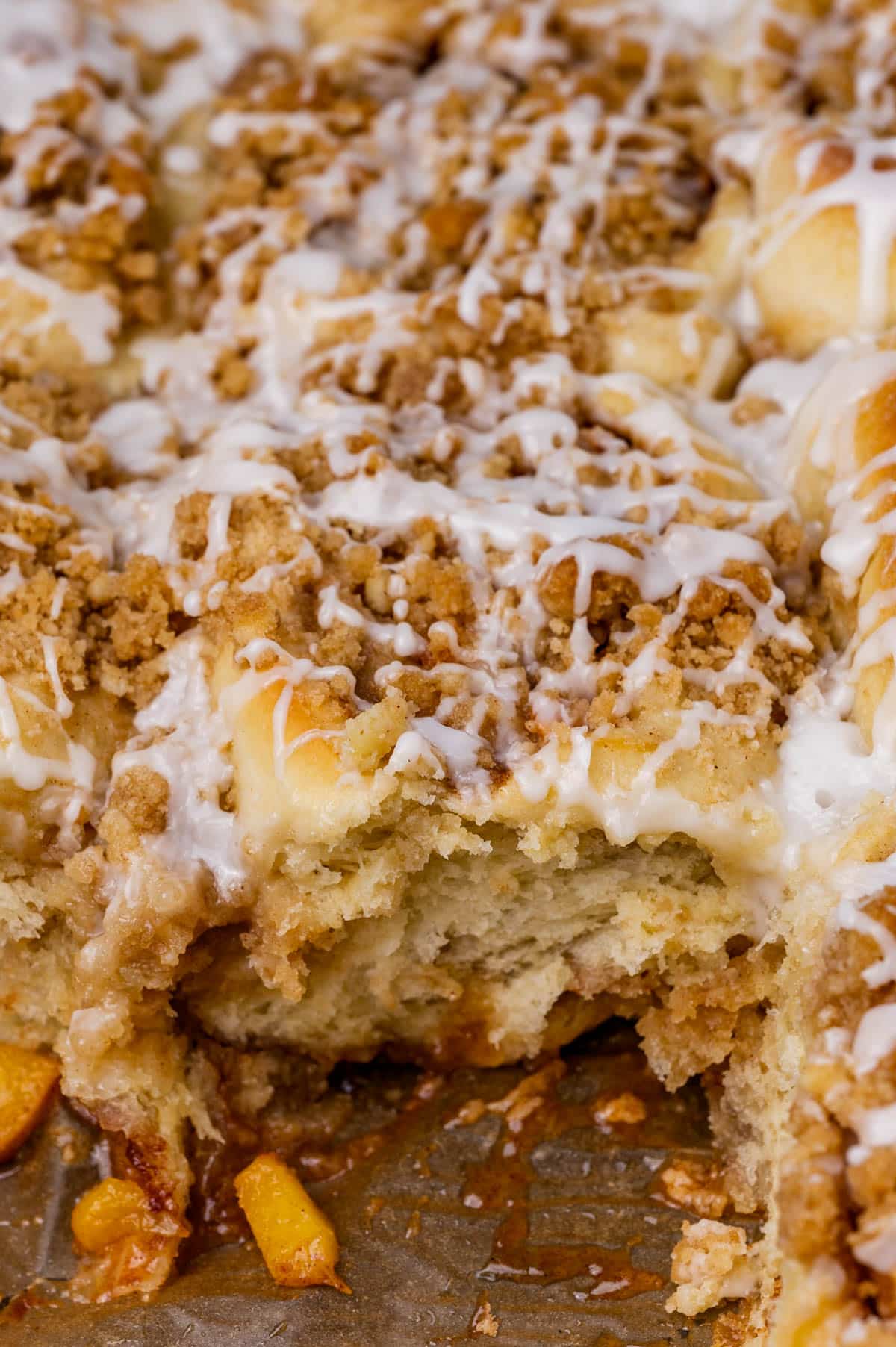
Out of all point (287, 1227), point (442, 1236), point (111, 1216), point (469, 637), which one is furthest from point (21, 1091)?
point (469, 637)

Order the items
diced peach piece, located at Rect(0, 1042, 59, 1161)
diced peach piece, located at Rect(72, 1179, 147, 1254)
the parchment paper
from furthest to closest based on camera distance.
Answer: diced peach piece, located at Rect(0, 1042, 59, 1161)
diced peach piece, located at Rect(72, 1179, 147, 1254)
the parchment paper

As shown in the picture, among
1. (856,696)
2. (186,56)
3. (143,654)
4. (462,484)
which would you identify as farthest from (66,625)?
(186,56)

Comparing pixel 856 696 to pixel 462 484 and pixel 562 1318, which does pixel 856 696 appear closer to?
pixel 462 484

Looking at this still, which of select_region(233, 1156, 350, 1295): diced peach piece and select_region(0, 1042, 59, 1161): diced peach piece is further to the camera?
select_region(0, 1042, 59, 1161): diced peach piece

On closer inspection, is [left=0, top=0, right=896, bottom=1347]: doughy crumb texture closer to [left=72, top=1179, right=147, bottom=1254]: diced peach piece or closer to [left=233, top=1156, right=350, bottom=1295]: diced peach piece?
[left=72, top=1179, right=147, bottom=1254]: diced peach piece

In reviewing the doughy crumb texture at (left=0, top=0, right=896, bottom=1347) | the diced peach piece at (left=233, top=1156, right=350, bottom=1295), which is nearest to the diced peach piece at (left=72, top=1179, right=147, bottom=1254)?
the doughy crumb texture at (left=0, top=0, right=896, bottom=1347)

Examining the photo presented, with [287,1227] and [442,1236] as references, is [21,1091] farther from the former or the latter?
[442,1236]

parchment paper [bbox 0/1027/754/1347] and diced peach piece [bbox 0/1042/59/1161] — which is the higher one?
diced peach piece [bbox 0/1042/59/1161]
